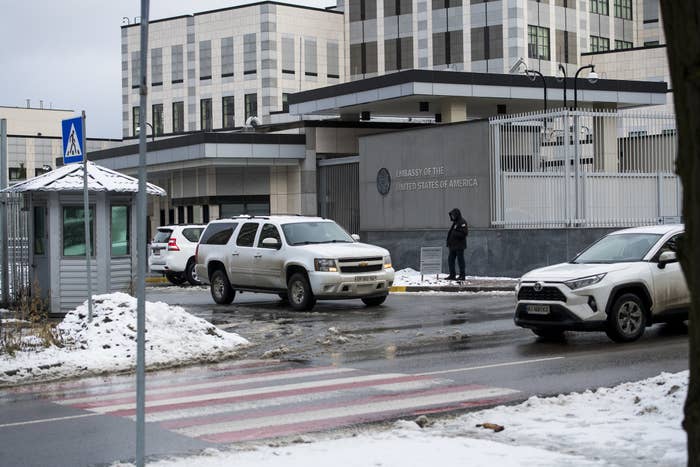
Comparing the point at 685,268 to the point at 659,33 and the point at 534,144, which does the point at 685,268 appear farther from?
the point at 659,33

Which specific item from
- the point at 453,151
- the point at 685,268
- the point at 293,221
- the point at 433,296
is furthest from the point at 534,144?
the point at 685,268

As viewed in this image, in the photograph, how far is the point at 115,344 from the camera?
14625 mm

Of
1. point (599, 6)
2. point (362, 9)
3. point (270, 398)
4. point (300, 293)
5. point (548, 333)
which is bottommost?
point (270, 398)

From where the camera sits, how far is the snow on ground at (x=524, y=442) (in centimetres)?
743

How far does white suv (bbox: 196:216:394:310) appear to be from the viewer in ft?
71.4

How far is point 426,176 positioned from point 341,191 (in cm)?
795

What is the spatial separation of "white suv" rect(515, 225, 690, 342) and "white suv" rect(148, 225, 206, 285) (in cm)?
1871

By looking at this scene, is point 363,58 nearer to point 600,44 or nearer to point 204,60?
point 204,60

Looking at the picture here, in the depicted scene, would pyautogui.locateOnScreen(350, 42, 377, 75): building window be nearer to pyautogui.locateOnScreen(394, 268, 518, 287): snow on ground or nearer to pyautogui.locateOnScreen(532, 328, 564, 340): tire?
pyautogui.locateOnScreen(394, 268, 518, 287): snow on ground

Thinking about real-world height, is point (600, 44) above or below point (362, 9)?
below

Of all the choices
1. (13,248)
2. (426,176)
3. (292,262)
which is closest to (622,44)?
(426,176)

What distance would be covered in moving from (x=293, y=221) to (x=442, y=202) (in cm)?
1062

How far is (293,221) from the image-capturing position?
23.3 meters

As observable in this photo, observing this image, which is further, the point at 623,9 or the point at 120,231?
the point at 623,9
